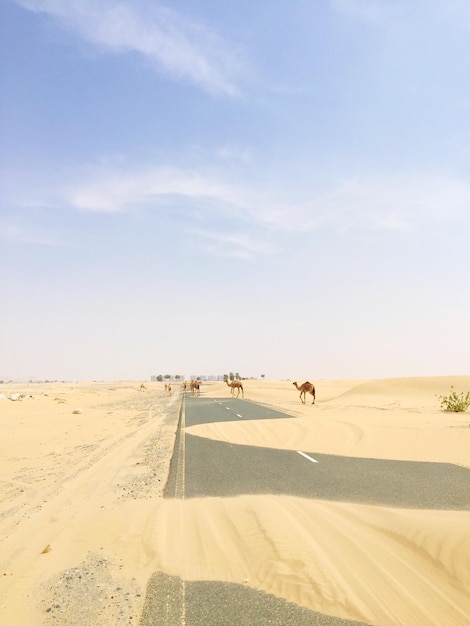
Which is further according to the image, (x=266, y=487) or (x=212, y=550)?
(x=266, y=487)

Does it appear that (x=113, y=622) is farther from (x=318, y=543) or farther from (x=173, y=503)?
(x=173, y=503)

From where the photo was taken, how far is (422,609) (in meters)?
3.87

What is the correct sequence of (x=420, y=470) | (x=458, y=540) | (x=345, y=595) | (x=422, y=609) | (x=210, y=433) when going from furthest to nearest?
1. (x=210, y=433)
2. (x=420, y=470)
3. (x=458, y=540)
4. (x=345, y=595)
5. (x=422, y=609)

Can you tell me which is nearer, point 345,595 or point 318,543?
point 345,595

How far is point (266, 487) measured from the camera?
341 inches

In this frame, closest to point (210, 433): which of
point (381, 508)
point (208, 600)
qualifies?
point (381, 508)

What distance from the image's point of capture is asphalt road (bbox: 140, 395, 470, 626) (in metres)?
3.94

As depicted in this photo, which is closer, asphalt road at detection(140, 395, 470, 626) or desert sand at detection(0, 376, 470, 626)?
asphalt road at detection(140, 395, 470, 626)

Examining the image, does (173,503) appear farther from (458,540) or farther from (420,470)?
(420,470)

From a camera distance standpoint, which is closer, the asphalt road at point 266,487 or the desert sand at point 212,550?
the asphalt road at point 266,487

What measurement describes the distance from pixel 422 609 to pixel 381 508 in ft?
10.7

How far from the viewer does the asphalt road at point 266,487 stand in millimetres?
3943

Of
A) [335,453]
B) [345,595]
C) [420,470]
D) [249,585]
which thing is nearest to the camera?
[345,595]

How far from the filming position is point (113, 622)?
12.8ft
